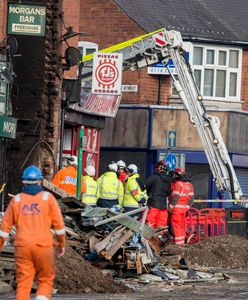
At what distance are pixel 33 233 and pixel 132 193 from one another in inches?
479

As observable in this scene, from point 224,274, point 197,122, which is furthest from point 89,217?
point 197,122

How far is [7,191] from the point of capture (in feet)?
85.6

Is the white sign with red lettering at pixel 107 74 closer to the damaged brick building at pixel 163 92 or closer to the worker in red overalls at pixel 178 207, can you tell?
the worker in red overalls at pixel 178 207

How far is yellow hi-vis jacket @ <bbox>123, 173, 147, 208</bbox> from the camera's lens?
24.6 metres

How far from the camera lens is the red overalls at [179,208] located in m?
24.7

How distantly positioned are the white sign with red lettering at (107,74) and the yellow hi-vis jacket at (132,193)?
2.60 metres

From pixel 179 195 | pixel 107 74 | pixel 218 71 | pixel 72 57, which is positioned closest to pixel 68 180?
pixel 179 195

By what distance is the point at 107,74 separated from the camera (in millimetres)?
26672

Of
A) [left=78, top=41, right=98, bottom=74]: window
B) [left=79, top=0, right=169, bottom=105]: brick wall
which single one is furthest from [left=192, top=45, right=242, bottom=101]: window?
[left=78, top=41, right=98, bottom=74]: window

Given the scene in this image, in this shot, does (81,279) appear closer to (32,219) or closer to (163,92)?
(32,219)

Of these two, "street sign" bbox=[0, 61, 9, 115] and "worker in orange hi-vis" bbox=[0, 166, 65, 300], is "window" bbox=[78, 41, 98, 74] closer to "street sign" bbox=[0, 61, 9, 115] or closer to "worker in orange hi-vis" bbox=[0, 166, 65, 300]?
"street sign" bbox=[0, 61, 9, 115]

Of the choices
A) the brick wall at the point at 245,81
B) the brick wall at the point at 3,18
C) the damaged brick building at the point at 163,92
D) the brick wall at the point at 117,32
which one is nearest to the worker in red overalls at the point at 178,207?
the brick wall at the point at 3,18

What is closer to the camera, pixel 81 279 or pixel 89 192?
pixel 81 279

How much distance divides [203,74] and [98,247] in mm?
20934
